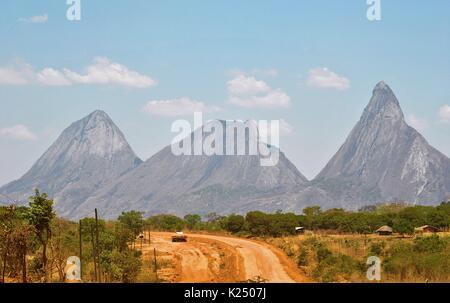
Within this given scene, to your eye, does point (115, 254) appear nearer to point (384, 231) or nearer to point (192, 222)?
point (384, 231)

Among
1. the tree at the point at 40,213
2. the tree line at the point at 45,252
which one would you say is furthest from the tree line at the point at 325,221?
the tree at the point at 40,213

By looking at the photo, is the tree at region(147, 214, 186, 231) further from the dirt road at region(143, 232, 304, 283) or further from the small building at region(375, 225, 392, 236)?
the dirt road at region(143, 232, 304, 283)

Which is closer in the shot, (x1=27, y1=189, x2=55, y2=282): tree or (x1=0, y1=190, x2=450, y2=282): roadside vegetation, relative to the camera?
(x1=27, y1=189, x2=55, y2=282): tree

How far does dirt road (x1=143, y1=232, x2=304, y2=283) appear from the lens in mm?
35469

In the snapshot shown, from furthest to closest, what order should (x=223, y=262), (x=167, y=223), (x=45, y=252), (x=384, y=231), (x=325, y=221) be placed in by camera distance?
1. (x=325, y=221)
2. (x=167, y=223)
3. (x=384, y=231)
4. (x=223, y=262)
5. (x=45, y=252)

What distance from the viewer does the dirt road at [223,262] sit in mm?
35469

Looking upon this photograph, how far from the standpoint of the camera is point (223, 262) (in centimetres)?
4306

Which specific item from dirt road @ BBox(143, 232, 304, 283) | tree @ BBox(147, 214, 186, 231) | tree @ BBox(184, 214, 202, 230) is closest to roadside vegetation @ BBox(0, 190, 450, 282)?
dirt road @ BBox(143, 232, 304, 283)

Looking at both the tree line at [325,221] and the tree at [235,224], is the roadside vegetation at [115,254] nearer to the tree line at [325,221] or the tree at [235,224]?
the tree at [235,224]

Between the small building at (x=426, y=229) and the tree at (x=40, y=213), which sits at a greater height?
the tree at (x=40, y=213)

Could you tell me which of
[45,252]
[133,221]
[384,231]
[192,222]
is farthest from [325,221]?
[45,252]
